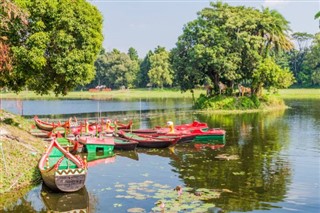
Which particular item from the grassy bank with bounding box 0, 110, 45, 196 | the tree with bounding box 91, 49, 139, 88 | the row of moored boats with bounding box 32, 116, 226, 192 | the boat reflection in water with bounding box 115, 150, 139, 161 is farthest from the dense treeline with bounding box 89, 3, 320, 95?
the tree with bounding box 91, 49, 139, 88

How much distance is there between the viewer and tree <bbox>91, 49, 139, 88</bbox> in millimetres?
120312

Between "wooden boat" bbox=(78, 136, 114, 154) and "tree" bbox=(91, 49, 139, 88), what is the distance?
304 ft

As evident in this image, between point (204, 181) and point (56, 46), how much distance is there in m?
14.6

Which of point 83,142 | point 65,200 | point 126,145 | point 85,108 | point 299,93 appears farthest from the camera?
point 299,93

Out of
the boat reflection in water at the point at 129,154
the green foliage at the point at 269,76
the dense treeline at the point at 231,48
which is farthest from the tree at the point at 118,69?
the boat reflection in water at the point at 129,154

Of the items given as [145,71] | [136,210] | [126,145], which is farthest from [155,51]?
[136,210]

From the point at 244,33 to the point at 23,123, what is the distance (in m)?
35.0

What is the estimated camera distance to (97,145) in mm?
27328

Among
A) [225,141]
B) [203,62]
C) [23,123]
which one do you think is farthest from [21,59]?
[203,62]

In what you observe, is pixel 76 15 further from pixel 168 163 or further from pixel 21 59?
pixel 168 163

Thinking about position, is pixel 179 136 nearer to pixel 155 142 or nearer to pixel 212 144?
pixel 155 142

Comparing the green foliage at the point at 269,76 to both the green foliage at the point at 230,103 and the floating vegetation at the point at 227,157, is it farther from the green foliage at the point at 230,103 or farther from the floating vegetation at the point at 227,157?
the floating vegetation at the point at 227,157

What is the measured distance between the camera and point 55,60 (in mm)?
27359

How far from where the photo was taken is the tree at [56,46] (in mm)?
26422
